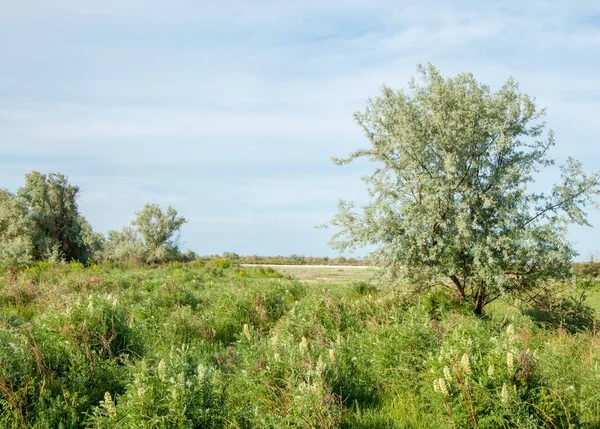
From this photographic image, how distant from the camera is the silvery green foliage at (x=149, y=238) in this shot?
3662 cm

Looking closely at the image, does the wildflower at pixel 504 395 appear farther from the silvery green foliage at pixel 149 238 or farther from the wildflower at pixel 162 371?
the silvery green foliage at pixel 149 238

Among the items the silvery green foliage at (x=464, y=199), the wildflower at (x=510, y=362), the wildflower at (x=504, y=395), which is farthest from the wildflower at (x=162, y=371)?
the silvery green foliage at (x=464, y=199)

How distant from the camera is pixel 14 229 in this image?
34969 mm

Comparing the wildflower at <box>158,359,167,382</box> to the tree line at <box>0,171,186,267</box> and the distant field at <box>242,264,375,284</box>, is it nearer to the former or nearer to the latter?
the distant field at <box>242,264,375,284</box>

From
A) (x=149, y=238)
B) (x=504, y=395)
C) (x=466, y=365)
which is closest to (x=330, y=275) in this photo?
(x=149, y=238)

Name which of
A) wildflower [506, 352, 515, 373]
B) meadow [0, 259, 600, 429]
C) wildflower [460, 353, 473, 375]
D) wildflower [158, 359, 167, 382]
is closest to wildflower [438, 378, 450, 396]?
meadow [0, 259, 600, 429]

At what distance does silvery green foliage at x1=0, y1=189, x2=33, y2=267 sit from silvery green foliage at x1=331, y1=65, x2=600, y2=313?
27.7m

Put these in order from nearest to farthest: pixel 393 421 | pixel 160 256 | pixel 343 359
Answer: pixel 393 421 → pixel 343 359 → pixel 160 256

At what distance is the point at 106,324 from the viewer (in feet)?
26.7

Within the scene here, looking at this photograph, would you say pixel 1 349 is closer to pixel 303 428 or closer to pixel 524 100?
pixel 303 428

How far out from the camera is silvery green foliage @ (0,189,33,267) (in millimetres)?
34119

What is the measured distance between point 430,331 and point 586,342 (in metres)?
4.60

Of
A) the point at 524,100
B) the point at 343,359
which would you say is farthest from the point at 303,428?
the point at 524,100

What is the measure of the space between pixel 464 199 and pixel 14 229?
31220 millimetres
